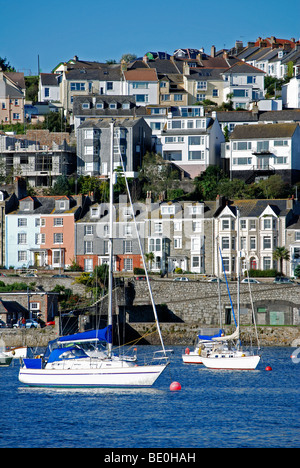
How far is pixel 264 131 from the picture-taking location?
8262 cm

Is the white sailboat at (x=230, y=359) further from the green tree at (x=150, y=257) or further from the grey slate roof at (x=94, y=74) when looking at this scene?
the grey slate roof at (x=94, y=74)

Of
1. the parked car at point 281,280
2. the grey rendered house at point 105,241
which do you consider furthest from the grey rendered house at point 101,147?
the parked car at point 281,280

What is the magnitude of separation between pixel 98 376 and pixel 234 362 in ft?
39.0

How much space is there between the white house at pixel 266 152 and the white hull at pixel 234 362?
39.3 metres

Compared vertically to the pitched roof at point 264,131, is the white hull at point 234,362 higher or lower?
lower

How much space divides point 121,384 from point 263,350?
20696 mm

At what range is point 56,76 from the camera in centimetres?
10694

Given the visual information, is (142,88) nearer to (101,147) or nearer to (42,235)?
(101,147)

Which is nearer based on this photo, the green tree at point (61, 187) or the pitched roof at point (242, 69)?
the green tree at point (61, 187)

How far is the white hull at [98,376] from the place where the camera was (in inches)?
1341

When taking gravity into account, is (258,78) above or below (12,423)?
above
